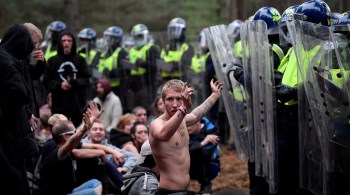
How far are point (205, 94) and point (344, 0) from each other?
5480 mm

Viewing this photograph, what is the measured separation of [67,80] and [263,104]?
5325mm

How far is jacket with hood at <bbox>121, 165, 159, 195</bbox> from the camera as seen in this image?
8.18 meters

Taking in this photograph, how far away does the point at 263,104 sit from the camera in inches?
360

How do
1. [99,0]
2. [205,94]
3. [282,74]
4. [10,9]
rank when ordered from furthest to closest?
[99,0] → [10,9] → [205,94] → [282,74]

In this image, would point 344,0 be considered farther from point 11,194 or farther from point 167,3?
point 167,3

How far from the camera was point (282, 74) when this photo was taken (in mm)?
8891

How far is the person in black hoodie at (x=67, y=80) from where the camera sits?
13.9 meters

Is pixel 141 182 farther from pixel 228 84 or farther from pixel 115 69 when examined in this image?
pixel 115 69

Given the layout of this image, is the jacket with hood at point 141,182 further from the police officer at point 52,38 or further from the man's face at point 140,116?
the police officer at point 52,38

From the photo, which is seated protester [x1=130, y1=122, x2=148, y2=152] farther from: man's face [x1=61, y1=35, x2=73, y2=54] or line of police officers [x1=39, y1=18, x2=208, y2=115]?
line of police officers [x1=39, y1=18, x2=208, y2=115]

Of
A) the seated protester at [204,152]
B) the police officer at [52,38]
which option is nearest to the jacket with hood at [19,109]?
the seated protester at [204,152]

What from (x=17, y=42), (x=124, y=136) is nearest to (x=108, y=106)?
(x=124, y=136)

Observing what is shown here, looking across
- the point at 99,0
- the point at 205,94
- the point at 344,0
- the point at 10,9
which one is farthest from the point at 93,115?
the point at 99,0

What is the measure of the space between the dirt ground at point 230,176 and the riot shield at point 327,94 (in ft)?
13.8
